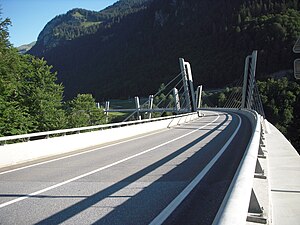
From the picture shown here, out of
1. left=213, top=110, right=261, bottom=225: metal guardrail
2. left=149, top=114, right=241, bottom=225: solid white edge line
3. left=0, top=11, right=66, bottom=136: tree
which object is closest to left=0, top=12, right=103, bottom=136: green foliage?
left=0, top=11, right=66, bottom=136: tree

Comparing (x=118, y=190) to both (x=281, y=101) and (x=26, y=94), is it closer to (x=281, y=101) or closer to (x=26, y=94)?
(x=26, y=94)

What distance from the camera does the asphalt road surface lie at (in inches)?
217

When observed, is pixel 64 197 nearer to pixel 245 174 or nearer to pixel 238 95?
pixel 245 174

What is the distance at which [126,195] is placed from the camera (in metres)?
6.81

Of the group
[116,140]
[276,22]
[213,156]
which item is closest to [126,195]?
[213,156]

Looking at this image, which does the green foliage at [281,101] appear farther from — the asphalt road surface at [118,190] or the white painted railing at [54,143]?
the asphalt road surface at [118,190]

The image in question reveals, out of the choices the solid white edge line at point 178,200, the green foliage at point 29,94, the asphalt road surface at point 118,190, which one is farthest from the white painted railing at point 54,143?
the green foliage at point 29,94

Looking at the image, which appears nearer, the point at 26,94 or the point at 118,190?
the point at 118,190

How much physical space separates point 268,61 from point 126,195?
473ft

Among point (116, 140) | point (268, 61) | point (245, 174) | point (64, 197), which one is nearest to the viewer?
point (245, 174)

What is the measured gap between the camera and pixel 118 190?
7230 mm

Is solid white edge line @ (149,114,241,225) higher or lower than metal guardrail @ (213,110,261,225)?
lower

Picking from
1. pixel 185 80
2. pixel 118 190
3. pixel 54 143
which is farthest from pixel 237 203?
pixel 185 80

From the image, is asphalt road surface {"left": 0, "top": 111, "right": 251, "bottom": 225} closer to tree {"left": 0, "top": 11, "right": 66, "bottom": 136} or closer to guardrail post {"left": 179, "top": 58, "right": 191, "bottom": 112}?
tree {"left": 0, "top": 11, "right": 66, "bottom": 136}
